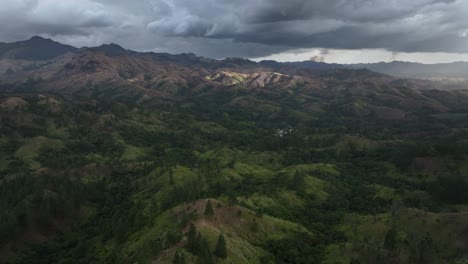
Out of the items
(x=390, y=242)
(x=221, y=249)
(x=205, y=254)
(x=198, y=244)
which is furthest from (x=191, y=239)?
(x=390, y=242)

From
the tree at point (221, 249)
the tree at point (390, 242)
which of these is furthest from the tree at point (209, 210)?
the tree at point (390, 242)

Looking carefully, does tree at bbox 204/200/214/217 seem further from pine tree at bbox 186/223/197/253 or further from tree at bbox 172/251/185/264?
tree at bbox 172/251/185/264

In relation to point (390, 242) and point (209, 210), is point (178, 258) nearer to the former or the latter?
point (209, 210)

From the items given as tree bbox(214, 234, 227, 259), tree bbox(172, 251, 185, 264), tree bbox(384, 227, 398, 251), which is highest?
tree bbox(172, 251, 185, 264)

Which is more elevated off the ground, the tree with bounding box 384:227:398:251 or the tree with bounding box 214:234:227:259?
the tree with bounding box 214:234:227:259

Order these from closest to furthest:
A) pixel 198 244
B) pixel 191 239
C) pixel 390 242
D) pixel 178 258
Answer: pixel 178 258 < pixel 198 244 < pixel 191 239 < pixel 390 242

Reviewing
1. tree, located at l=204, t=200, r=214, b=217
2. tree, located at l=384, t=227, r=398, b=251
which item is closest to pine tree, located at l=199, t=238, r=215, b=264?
tree, located at l=204, t=200, r=214, b=217

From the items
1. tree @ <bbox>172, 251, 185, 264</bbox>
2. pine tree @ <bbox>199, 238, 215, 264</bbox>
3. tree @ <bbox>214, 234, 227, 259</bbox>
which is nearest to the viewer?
tree @ <bbox>172, 251, 185, 264</bbox>

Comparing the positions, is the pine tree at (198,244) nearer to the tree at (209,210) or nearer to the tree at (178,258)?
the tree at (178,258)

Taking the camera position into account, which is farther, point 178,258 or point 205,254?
point 205,254

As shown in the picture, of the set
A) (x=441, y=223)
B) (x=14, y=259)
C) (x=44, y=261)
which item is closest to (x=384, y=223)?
(x=441, y=223)

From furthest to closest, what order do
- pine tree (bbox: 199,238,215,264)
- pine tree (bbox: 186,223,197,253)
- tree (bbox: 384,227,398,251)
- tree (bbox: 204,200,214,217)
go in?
tree (bbox: 204,200,214,217) → tree (bbox: 384,227,398,251) → pine tree (bbox: 186,223,197,253) → pine tree (bbox: 199,238,215,264)

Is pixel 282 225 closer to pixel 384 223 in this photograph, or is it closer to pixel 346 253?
pixel 346 253
